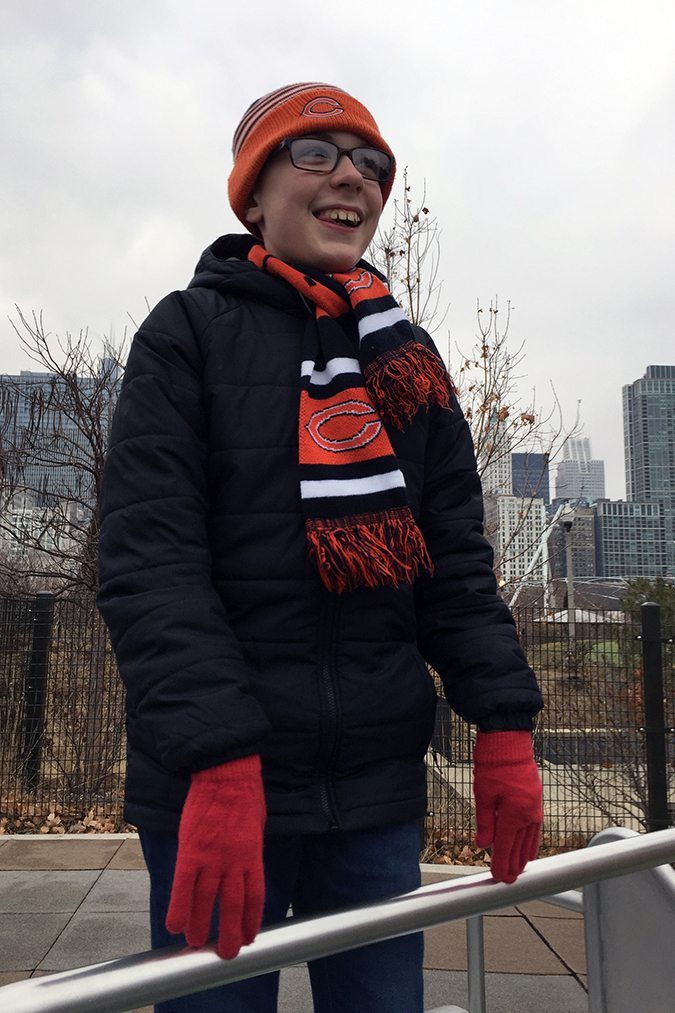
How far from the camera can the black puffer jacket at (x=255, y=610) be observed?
104 centimetres

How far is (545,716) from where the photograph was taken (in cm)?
476

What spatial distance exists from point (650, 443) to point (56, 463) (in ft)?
286

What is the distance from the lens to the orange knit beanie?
4.67ft

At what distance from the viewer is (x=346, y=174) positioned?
141 centimetres

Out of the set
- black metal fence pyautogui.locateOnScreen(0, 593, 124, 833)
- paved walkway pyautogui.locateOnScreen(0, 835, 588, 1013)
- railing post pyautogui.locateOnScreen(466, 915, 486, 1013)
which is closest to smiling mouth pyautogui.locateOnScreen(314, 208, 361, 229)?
railing post pyautogui.locateOnScreen(466, 915, 486, 1013)

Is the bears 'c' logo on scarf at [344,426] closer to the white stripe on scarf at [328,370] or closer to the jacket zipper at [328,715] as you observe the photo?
the white stripe on scarf at [328,370]

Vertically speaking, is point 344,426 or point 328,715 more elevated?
point 344,426

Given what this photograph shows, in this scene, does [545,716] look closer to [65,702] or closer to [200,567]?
[65,702]

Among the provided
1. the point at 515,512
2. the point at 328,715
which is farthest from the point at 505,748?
the point at 515,512

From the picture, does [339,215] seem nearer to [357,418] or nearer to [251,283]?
[251,283]

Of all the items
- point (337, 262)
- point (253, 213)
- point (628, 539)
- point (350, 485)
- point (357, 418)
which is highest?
point (628, 539)

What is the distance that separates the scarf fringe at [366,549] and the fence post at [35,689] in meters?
4.42

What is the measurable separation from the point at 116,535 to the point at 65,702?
15.1 feet

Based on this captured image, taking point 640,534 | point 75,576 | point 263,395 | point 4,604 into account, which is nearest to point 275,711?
point 263,395
